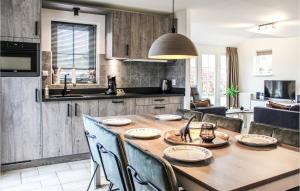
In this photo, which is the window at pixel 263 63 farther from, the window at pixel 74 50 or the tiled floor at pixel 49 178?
the tiled floor at pixel 49 178

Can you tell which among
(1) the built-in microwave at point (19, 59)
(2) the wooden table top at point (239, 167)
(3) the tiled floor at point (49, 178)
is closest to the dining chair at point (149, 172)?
(2) the wooden table top at point (239, 167)

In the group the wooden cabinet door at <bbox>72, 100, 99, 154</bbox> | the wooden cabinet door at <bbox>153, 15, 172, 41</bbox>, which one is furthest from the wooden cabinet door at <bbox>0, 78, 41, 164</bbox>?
the wooden cabinet door at <bbox>153, 15, 172, 41</bbox>

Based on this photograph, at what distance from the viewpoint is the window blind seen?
4.30 meters

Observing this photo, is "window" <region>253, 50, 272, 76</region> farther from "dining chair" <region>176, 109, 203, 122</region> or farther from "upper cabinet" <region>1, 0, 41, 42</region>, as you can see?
"upper cabinet" <region>1, 0, 41, 42</region>

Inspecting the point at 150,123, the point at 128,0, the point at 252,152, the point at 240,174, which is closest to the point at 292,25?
the point at 128,0

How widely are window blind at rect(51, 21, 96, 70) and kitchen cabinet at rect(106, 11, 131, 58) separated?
0.33 m

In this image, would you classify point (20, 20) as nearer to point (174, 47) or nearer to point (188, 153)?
point (174, 47)

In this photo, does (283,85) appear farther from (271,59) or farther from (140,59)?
(140,59)

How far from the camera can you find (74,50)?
447 cm

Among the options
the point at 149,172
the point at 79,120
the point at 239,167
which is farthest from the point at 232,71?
the point at 149,172

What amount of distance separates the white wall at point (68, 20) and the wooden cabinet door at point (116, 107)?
1007 millimetres

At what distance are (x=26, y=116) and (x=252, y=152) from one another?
9.58ft

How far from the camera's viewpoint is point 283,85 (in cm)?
794

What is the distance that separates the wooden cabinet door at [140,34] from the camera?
15.0ft
